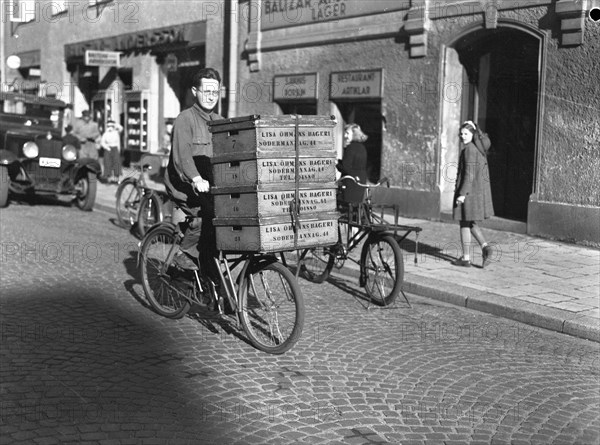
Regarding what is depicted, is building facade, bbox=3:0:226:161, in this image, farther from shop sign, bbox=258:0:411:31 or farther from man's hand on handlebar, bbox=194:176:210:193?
man's hand on handlebar, bbox=194:176:210:193

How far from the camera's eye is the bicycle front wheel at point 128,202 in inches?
477

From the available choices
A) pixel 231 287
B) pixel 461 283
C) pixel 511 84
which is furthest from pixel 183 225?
pixel 511 84

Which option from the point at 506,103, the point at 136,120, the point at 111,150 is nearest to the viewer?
the point at 506,103

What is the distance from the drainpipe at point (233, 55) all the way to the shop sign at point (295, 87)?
153cm

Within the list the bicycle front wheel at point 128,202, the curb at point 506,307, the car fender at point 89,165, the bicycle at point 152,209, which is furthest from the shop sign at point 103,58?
the curb at point 506,307

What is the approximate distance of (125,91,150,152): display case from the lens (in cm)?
2227

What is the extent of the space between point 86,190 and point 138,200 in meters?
2.74

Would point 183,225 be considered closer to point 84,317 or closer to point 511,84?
point 84,317

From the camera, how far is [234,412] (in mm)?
4391

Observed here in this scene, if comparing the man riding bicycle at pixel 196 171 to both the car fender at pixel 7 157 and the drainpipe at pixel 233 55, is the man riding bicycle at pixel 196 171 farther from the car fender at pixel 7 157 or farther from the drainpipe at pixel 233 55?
the drainpipe at pixel 233 55

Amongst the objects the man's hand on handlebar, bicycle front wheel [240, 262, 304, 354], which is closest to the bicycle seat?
the man's hand on handlebar

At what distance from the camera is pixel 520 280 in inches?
339

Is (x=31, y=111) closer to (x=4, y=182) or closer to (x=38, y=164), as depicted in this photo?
(x=38, y=164)

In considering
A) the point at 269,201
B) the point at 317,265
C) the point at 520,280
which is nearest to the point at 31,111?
the point at 317,265
